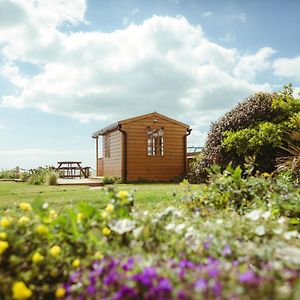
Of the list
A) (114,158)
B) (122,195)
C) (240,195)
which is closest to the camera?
(122,195)

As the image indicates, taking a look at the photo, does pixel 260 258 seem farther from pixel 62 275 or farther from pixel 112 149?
pixel 112 149

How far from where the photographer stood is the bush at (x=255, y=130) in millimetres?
11836

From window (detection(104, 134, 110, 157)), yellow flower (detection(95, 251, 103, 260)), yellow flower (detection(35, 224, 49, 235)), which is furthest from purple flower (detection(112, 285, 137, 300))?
window (detection(104, 134, 110, 157))

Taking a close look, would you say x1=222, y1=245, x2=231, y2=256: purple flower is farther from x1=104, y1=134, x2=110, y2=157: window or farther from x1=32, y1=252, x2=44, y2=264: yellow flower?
x1=104, y1=134, x2=110, y2=157: window

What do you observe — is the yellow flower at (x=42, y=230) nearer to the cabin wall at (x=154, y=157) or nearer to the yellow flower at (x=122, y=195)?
the yellow flower at (x=122, y=195)

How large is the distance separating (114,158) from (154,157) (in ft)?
6.49

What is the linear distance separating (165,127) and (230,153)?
4969mm

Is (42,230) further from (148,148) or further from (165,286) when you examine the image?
(148,148)

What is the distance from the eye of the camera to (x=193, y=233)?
2.94 metres

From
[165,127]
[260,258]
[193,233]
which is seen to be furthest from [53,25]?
[165,127]

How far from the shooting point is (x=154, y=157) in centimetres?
1709

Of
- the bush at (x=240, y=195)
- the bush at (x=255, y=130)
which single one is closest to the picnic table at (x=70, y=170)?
the bush at (x=255, y=130)

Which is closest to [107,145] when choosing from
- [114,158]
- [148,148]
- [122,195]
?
[114,158]

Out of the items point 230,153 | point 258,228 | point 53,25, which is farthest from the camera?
point 230,153
